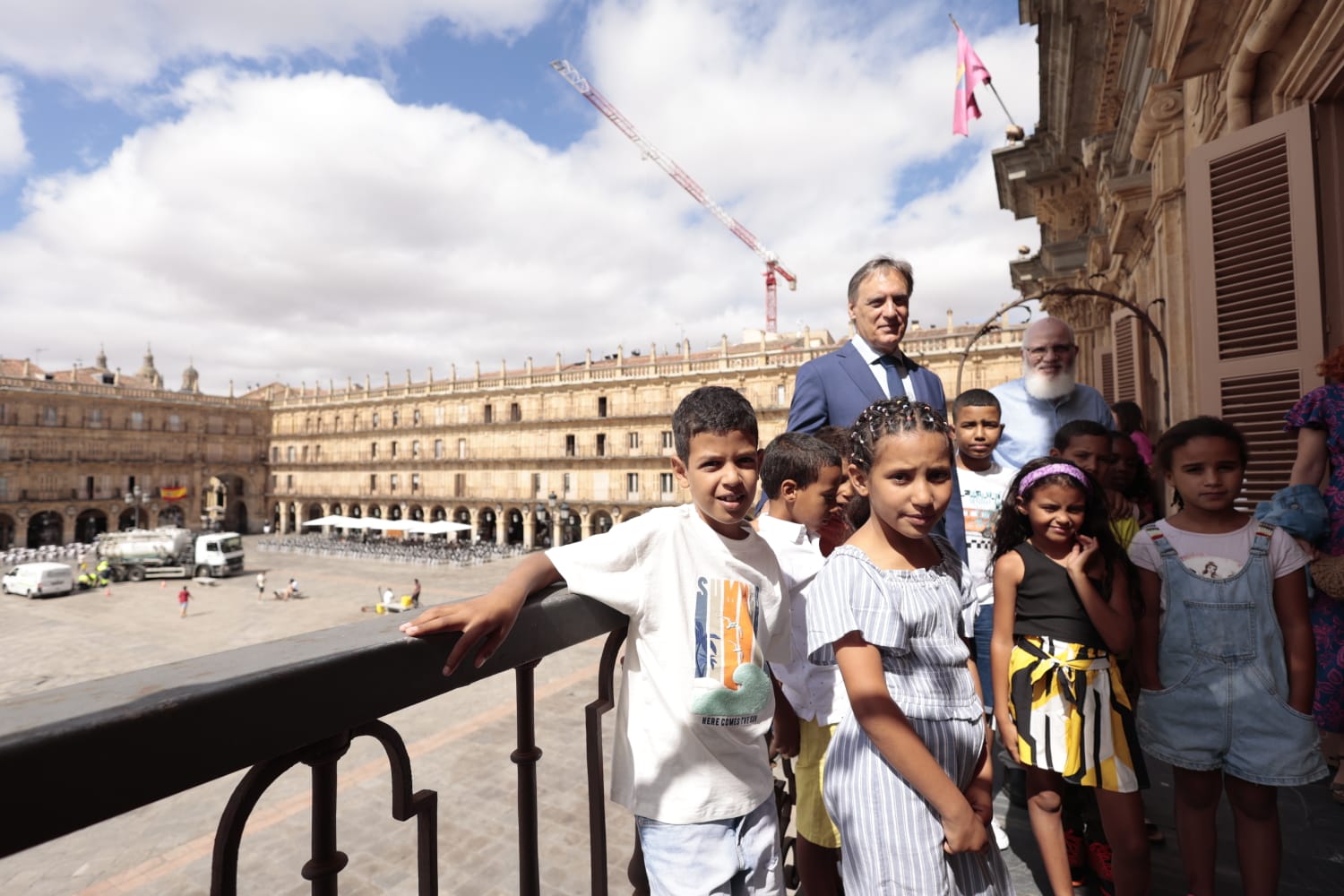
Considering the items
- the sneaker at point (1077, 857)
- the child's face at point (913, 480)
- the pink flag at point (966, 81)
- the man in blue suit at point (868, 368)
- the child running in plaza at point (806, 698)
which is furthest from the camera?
the pink flag at point (966, 81)

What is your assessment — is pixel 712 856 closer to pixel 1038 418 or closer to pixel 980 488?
pixel 980 488

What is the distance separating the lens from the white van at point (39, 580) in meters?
23.5

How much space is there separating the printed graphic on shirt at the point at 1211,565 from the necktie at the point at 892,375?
1.20 m

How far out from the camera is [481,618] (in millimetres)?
1238

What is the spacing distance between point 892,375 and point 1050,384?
1.53m

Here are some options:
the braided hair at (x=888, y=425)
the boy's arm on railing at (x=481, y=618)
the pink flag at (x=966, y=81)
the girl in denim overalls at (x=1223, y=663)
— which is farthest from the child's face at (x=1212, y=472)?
the pink flag at (x=966, y=81)

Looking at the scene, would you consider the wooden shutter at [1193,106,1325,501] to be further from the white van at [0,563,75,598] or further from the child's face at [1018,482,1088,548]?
the white van at [0,563,75,598]

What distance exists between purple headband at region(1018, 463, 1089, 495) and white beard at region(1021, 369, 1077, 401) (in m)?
1.24

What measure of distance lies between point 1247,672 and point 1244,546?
0.44 metres

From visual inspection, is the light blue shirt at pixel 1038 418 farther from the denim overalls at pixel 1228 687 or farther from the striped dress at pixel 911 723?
the striped dress at pixel 911 723

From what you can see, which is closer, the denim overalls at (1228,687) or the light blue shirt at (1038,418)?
the denim overalls at (1228,687)

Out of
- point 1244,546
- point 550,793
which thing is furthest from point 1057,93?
point 550,793

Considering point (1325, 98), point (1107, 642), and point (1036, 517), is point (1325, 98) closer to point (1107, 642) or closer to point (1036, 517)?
point (1036, 517)

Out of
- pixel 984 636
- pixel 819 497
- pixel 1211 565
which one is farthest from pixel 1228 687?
pixel 819 497
